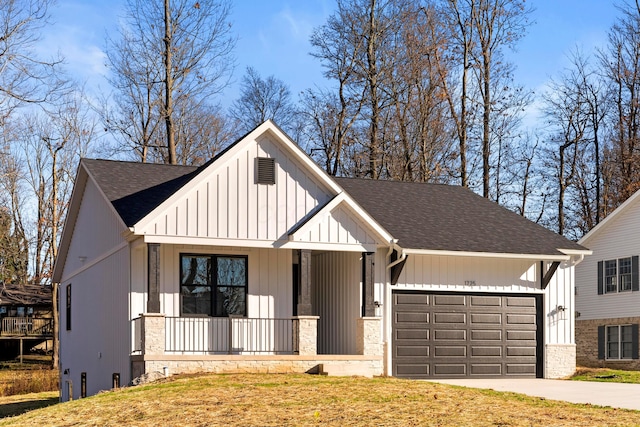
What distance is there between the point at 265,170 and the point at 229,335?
3849 millimetres

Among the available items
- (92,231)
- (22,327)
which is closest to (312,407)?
(92,231)

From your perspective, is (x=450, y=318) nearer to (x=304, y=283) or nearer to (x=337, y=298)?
(x=337, y=298)

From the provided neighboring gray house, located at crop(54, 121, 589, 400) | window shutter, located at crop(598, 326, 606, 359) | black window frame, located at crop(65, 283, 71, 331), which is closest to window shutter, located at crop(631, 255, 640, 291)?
window shutter, located at crop(598, 326, 606, 359)

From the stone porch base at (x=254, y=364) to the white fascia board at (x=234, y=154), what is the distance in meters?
2.84

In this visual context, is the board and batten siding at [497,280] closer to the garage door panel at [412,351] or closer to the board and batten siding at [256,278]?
the garage door panel at [412,351]

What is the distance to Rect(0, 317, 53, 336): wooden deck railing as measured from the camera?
5088cm

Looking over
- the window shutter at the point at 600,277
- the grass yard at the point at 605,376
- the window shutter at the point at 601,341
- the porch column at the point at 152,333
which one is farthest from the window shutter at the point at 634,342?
the porch column at the point at 152,333

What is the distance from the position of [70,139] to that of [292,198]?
103 feet

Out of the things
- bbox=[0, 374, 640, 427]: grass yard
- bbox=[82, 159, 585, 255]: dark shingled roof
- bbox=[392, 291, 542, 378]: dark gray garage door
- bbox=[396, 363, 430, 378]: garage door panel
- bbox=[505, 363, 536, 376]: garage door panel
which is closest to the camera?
bbox=[0, 374, 640, 427]: grass yard

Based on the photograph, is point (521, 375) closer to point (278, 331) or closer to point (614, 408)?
point (278, 331)

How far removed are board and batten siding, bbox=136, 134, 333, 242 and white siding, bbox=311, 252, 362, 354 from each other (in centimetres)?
248

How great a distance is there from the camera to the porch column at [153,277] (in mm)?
19906

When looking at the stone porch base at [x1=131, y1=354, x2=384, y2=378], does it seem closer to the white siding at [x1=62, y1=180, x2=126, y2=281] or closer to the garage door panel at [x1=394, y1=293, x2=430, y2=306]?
the garage door panel at [x1=394, y1=293, x2=430, y2=306]

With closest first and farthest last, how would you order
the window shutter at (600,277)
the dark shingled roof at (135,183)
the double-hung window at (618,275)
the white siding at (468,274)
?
the dark shingled roof at (135,183) < the white siding at (468,274) < the double-hung window at (618,275) < the window shutter at (600,277)
